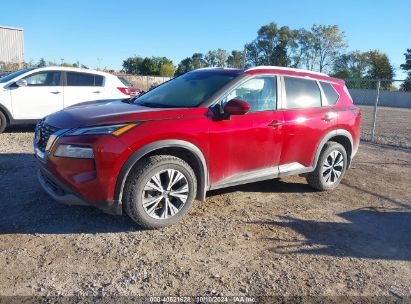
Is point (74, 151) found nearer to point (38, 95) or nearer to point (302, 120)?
point (302, 120)

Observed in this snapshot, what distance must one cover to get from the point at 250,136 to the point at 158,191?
1.33m

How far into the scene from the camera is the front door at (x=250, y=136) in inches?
178

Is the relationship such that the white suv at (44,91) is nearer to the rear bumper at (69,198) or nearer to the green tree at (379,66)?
the rear bumper at (69,198)

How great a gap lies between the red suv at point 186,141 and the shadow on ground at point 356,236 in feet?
2.83

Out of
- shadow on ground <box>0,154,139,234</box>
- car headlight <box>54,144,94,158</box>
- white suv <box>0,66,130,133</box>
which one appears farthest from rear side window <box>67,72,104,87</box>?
car headlight <box>54,144,94,158</box>

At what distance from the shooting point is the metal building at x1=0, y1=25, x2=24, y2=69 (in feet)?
173

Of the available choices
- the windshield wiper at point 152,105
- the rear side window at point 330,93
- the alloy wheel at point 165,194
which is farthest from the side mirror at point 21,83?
the rear side window at point 330,93

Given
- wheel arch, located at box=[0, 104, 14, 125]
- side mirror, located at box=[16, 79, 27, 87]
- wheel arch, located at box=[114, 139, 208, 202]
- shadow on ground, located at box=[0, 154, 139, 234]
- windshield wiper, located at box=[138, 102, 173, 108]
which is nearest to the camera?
wheel arch, located at box=[114, 139, 208, 202]

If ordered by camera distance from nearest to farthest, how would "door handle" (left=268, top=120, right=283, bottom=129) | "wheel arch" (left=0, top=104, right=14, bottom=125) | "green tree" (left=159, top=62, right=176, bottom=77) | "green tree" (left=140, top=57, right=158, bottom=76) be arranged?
"door handle" (left=268, top=120, right=283, bottom=129), "wheel arch" (left=0, top=104, right=14, bottom=125), "green tree" (left=159, top=62, right=176, bottom=77), "green tree" (left=140, top=57, right=158, bottom=76)

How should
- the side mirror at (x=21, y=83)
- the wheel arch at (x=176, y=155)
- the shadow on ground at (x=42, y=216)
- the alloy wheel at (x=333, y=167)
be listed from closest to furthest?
the wheel arch at (x=176, y=155) → the shadow on ground at (x=42, y=216) → the alloy wheel at (x=333, y=167) → the side mirror at (x=21, y=83)

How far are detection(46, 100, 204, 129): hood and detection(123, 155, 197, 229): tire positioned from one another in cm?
45

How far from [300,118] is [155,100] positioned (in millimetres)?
1960

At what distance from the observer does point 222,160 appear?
4559 mm

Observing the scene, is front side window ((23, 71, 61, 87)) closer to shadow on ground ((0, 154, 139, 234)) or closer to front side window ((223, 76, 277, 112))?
shadow on ground ((0, 154, 139, 234))
